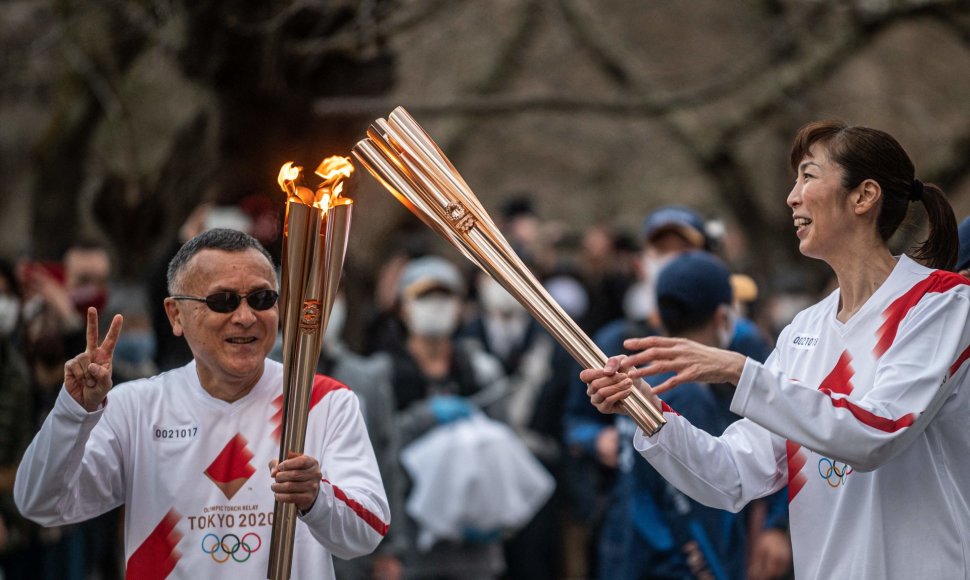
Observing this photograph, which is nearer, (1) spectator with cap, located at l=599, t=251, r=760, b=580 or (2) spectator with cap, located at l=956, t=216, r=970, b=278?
(2) spectator with cap, located at l=956, t=216, r=970, b=278

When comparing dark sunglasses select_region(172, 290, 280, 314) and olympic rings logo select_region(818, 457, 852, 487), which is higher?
dark sunglasses select_region(172, 290, 280, 314)

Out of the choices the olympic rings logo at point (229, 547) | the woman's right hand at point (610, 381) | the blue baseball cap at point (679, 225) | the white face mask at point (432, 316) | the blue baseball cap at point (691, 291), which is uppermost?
the white face mask at point (432, 316)

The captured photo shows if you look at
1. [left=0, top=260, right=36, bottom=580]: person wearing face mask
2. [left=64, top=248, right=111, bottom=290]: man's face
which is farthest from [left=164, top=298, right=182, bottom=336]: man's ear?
[left=64, top=248, right=111, bottom=290]: man's face

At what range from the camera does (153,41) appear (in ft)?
24.9

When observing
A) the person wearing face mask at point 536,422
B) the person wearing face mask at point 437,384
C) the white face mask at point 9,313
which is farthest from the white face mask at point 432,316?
the white face mask at point 9,313

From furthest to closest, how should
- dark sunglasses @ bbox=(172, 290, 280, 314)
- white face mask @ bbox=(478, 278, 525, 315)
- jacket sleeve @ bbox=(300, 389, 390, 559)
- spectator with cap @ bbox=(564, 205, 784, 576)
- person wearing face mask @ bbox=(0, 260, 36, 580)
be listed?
1. white face mask @ bbox=(478, 278, 525, 315)
2. person wearing face mask @ bbox=(0, 260, 36, 580)
3. spectator with cap @ bbox=(564, 205, 784, 576)
4. dark sunglasses @ bbox=(172, 290, 280, 314)
5. jacket sleeve @ bbox=(300, 389, 390, 559)

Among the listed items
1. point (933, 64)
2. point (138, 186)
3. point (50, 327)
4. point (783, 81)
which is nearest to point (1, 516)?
point (50, 327)

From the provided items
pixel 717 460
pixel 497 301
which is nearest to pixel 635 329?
pixel 717 460

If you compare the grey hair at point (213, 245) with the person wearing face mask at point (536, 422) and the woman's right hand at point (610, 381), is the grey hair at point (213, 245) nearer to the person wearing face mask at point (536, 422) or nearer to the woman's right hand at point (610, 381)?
the woman's right hand at point (610, 381)

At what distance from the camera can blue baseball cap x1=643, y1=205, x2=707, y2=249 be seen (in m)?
6.11

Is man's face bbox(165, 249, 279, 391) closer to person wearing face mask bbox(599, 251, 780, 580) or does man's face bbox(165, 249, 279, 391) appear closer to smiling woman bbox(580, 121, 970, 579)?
smiling woman bbox(580, 121, 970, 579)

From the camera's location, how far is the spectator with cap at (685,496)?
15.6 ft

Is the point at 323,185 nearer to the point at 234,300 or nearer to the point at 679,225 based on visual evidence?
the point at 234,300

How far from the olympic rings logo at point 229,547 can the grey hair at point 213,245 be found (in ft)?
2.20
